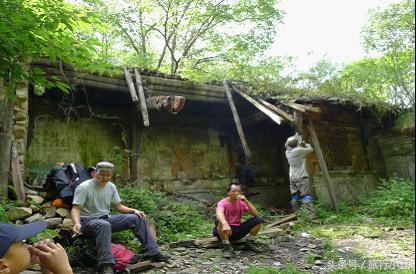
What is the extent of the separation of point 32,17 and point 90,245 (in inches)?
115

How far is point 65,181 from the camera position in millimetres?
6195

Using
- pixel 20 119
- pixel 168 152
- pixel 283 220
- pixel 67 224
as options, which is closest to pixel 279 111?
pixel 283 220

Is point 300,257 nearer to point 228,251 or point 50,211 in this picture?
point 228,251

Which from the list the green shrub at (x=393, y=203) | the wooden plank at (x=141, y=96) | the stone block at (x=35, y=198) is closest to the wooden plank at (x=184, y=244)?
the stone block at (x=35, y=198)

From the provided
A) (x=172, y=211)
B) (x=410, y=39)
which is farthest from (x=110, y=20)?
(x=410, y=39)

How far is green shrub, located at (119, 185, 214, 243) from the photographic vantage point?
20.7 feet

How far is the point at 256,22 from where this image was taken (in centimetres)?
1488

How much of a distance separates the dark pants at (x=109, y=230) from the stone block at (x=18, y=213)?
1.27 meters

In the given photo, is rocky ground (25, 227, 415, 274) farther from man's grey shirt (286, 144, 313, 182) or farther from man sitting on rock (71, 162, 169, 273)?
man's grey shirt (286, 144, 313, 182)

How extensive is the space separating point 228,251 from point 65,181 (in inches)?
123

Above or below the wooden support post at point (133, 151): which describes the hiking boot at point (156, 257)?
below

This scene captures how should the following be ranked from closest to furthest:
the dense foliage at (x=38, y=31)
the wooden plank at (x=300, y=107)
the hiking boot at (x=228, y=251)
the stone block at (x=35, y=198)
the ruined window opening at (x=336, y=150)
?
the dense foliage at (x=38, y=31) < the hiking boot at (x=228, y=251) < the stone block at (x=35, y=198) < the wooden plank at (x=300, y=107) < the ruined window opening at (x=336, y=150)

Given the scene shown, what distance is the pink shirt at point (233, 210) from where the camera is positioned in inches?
214

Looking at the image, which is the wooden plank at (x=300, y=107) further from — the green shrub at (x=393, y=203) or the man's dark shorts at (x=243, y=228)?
the man's dark shorts at (x=243, y=228)
